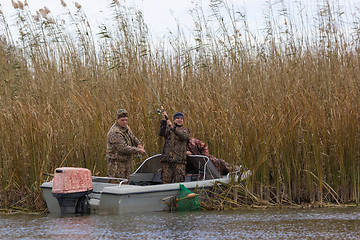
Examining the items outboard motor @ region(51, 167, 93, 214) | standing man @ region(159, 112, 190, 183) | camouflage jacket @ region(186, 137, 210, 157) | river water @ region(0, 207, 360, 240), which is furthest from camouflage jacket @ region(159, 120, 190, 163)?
outboard motor @ region(51, 167, 93, 214)

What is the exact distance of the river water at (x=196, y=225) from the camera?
283 inches

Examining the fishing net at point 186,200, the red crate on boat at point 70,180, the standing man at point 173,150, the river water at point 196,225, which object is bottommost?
the river water at point 196,225

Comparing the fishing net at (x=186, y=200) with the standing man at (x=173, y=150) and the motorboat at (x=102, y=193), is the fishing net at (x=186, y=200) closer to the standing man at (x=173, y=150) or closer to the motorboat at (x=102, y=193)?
the motorboat at (x=102, y=193)

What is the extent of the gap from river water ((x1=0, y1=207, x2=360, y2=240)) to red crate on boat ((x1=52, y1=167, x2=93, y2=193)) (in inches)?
15.4

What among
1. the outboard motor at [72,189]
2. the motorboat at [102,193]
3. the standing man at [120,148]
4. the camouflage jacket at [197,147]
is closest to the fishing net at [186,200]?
the motorboat at [102,193]

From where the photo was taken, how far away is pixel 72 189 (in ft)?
28.9

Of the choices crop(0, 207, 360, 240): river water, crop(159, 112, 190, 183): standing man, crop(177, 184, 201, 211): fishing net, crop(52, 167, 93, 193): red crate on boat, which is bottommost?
crop(0, 207, 360, 240): river water

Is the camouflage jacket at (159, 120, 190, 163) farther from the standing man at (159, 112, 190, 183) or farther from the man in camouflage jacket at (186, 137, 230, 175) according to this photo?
the man in camouflage jacket at (186, 137, 230, 175)

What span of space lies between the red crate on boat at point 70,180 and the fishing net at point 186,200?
4.43ft

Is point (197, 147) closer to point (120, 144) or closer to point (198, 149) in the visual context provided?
point (198, 149)

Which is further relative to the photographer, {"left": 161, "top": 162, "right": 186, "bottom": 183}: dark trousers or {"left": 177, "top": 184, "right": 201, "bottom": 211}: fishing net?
{"left": 161, "top": 162, "right": 186, "bottom": 183}: dark trousers

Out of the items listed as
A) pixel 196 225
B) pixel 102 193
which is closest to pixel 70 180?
pixel 102 193

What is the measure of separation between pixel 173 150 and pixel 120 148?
85cm

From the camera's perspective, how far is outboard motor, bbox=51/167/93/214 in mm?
8734
